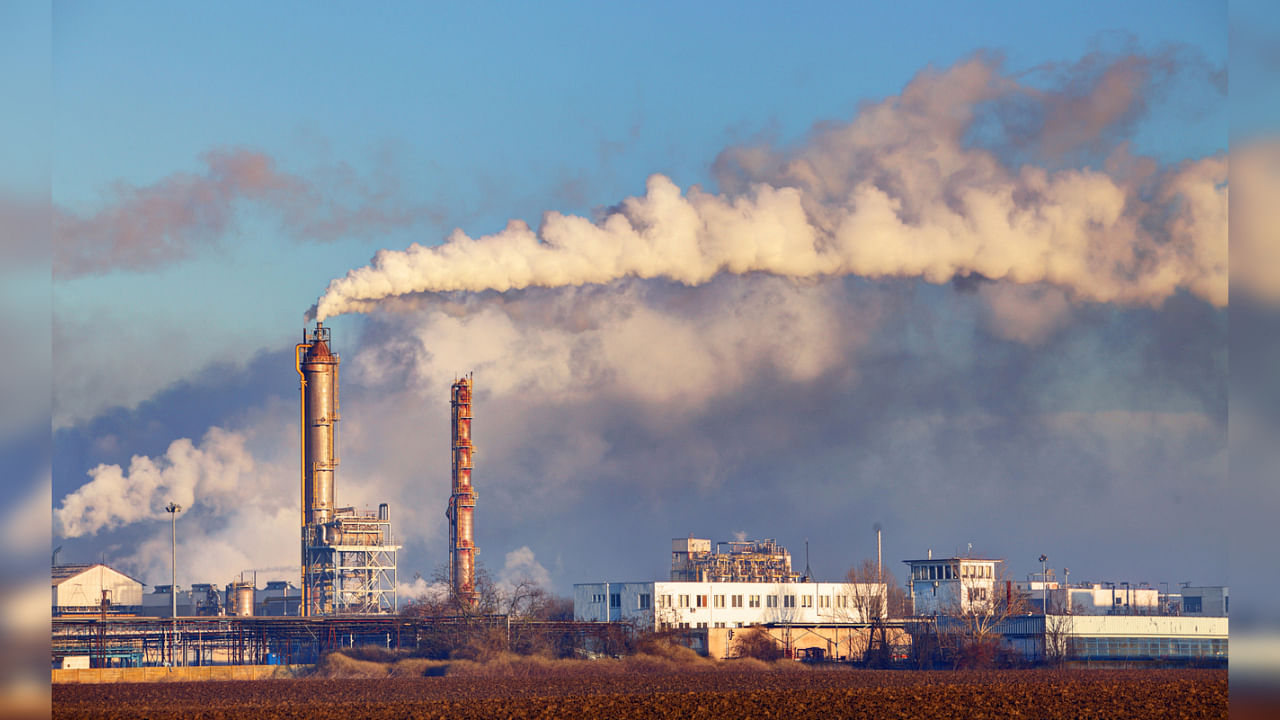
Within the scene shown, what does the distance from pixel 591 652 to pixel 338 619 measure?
14.7m

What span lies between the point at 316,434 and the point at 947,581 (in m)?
48.7

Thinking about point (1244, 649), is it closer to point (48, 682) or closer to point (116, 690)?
point (48, 682)

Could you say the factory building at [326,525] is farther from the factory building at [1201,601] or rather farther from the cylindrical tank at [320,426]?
the factory building at [1201,601]

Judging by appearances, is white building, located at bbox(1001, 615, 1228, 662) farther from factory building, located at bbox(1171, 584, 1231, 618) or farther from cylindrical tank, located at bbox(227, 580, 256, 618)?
cylindrical tank, located at bbox(227, 580, 256, 618)

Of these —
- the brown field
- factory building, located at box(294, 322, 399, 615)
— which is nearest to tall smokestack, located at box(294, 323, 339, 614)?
factory building, located at box(294, 322, 399, 615)

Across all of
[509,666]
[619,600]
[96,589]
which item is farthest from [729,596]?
[96,589]

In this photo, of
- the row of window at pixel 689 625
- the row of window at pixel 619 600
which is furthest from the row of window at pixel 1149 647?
the row of window at pixel 619 600

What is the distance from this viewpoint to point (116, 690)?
5641cm

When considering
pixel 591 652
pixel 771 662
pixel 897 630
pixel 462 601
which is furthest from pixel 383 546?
pixel 897 630

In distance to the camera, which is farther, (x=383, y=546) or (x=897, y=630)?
(x=383, y=546)

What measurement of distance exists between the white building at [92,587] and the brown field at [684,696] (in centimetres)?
2879

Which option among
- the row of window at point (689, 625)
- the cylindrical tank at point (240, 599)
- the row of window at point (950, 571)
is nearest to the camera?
the row of window at point (689, 625)

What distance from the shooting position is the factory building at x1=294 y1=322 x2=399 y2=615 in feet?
275

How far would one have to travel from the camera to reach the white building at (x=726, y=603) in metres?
88.2
